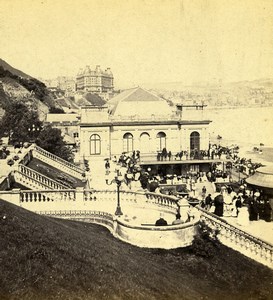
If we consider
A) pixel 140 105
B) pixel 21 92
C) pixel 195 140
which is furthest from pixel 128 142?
pixel 21 92

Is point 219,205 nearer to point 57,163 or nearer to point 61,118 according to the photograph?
point 57,163

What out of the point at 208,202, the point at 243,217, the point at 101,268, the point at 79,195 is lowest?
the point at 101,268

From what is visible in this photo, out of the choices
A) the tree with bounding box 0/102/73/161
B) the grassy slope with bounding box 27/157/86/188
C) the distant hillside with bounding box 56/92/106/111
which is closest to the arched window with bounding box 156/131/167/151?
the tree with bounding box 0/102/73/161

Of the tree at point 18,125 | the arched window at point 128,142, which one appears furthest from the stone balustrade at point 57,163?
the arched window at point 128,142

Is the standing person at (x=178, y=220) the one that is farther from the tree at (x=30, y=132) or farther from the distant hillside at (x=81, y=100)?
the distant hillside at (x=81, y=100)

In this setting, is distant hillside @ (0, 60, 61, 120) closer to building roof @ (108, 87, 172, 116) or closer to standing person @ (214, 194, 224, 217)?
building roof @ (108, 87, 172, 116)

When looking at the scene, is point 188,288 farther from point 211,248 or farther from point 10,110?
point 10,110

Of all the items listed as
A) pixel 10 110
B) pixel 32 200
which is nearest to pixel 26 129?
pixel 10 110
